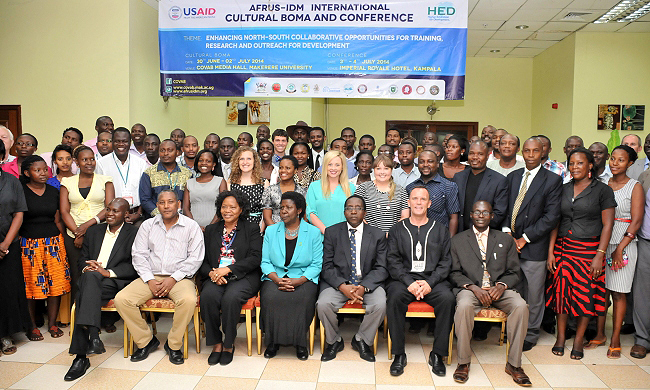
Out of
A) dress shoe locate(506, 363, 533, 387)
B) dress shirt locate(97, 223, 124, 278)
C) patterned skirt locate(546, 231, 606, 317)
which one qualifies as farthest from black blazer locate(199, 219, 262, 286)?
patterned skirt locate(546, 231, 606, 317)

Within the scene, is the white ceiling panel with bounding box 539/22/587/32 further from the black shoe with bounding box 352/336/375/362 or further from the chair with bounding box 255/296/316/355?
the chair with bounding box 255/296/316/355

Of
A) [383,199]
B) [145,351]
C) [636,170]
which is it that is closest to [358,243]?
[383,199]

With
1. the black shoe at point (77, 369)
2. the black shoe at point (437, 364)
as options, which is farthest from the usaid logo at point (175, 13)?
the black shoe at point (437, 364)

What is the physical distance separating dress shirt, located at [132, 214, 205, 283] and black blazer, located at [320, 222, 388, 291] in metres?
1.05

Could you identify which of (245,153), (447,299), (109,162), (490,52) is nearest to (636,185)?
(447,299)

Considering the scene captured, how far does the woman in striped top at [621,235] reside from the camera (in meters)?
3.78

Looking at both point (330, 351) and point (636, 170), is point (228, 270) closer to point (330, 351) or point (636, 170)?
point (330, 351)

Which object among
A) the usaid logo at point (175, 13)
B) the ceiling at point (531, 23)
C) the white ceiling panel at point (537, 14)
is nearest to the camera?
the usaid logo at point (175, 13)

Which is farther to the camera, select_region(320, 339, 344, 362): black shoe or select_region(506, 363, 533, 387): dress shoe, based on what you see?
select_region(320, 339, 344, 362): black shoe

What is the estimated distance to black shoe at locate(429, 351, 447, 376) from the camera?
11.4ft

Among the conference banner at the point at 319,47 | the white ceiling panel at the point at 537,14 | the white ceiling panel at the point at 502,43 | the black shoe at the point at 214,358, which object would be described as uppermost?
the white ceiling panel at the point at 502,43

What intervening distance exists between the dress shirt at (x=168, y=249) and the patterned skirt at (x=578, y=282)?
2.94 meters

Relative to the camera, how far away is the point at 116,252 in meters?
3.89

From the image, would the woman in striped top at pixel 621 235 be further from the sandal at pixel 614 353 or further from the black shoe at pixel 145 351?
the black shoe at pixel 145 351
